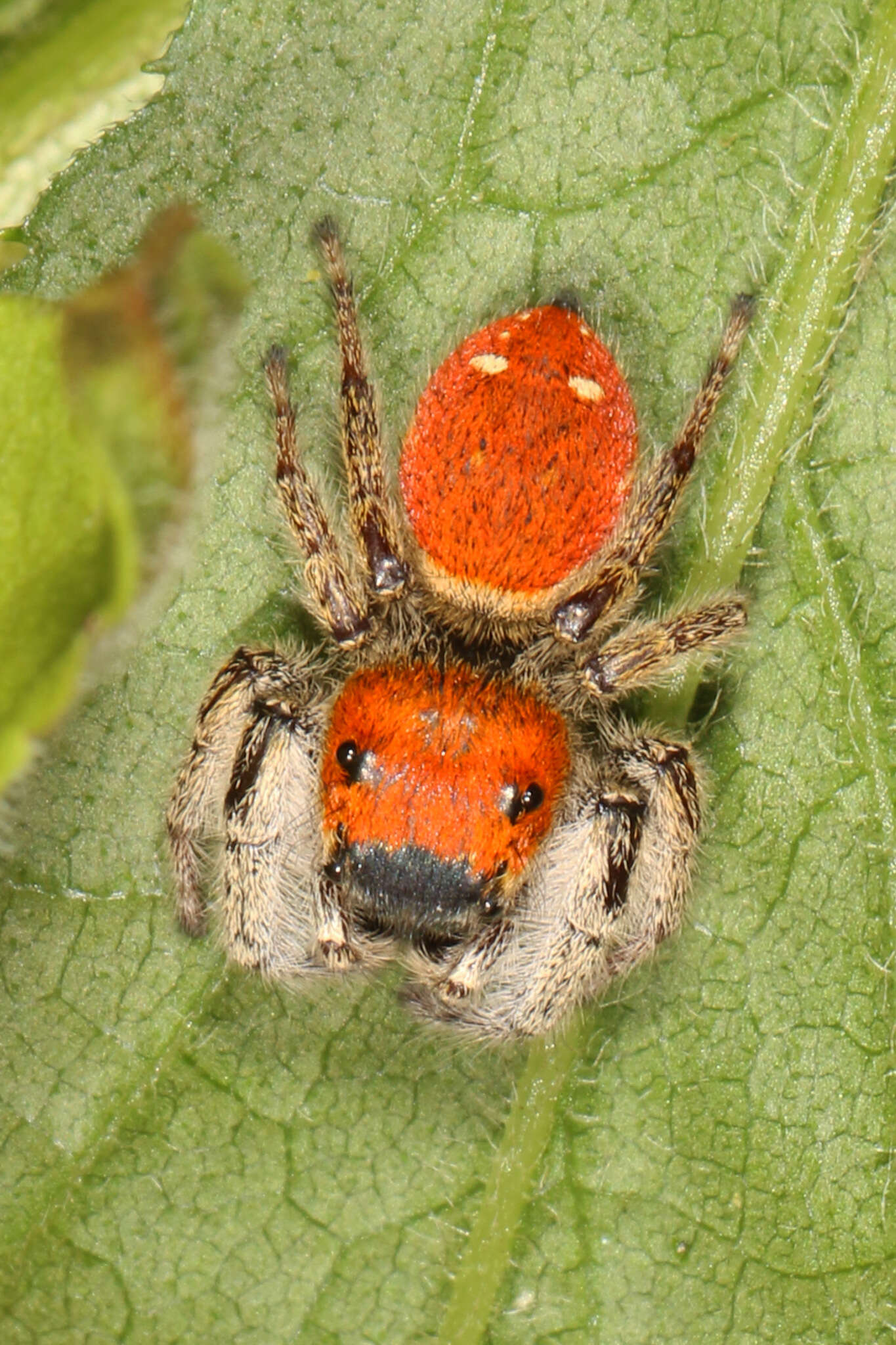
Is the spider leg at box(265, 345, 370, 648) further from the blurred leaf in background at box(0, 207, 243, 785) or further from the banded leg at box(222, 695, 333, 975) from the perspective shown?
the blurred leaf in background at box(0, 207, 243, 785)

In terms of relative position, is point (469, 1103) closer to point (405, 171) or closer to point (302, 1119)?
point (302, 1119)

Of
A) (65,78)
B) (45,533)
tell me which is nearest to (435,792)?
(45,533)

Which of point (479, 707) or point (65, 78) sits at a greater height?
point (65, 78)

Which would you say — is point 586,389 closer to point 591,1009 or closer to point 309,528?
point 309,528

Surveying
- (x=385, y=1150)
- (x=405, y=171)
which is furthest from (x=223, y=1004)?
(x=405, y=171)

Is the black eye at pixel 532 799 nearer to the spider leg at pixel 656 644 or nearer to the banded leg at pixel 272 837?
the spider leg at pixel 656 644

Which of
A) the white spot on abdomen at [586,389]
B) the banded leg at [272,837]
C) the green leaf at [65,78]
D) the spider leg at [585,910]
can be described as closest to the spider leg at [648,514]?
the white spot on abdomen at [586,389]

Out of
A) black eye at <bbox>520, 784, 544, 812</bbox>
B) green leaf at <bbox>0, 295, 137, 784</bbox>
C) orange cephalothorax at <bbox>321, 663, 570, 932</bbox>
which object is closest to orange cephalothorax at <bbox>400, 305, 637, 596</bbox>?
orange cephalothorax at <bbox>321, 663, 570, 932</bbox>
